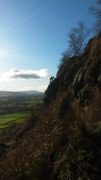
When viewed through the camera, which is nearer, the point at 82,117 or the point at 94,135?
the point at 94,135

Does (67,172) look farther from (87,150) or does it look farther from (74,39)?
(74,39)

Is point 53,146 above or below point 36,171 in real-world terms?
above

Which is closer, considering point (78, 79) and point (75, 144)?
→ point (75, 144)

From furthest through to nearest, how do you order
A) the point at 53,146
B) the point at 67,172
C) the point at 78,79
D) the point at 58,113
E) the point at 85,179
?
the point at 78,79
the point at 58,113
the point at 53,146
the point at 67,172
the point at 85,179

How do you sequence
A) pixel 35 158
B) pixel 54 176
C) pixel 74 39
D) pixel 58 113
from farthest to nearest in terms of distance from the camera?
pixel 74 39 → pixel 58 113 → pixel 35 158 → pixel 54 176

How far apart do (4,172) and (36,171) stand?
185 centimetres

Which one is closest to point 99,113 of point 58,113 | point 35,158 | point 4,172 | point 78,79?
point 35,158

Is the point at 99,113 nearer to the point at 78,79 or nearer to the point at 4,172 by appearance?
the point at 4,172

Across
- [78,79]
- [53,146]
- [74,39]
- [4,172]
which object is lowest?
[4,172]

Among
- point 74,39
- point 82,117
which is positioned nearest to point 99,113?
point 82,117

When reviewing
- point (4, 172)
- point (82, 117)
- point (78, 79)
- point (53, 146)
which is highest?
point (78, 79)

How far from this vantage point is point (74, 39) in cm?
6925

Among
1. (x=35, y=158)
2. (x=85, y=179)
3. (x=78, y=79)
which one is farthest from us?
(x=78, y=79)

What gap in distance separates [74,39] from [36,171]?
194 ft
